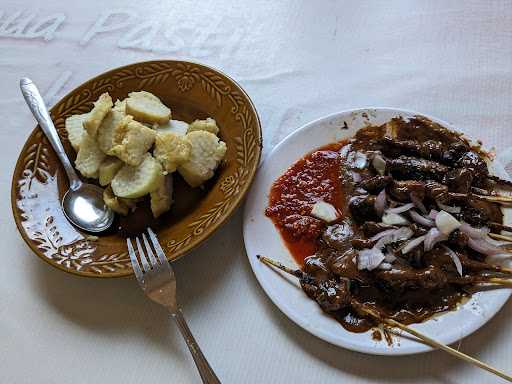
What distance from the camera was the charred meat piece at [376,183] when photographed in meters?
2.15

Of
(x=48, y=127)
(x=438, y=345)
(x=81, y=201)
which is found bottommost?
(x=438, y=345)

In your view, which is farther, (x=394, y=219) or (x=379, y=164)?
(x=379, y=164)

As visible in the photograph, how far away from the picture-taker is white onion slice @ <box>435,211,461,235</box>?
6.36ft

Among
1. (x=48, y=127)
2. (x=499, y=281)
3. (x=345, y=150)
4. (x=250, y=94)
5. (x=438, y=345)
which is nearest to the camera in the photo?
(x=438, y=345)

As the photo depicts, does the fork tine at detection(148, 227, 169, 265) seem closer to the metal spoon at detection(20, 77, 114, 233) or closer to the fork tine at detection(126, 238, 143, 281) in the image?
the fork tine at detection(126, 238, 143, 281)

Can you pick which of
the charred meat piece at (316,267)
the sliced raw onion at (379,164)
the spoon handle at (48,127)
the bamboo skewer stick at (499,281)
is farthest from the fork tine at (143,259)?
the bamboo skewer stick at (499,281)

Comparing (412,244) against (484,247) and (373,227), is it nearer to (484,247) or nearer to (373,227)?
(373,227)

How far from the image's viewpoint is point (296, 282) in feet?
6.57

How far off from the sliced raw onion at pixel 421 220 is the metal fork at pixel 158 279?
101 centimetres

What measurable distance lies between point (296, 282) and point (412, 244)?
0.48m

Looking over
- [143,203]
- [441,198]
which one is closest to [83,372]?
[143,203]

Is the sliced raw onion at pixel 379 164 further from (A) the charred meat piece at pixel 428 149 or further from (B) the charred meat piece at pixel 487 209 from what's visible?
(B) the charred meat piece at pixel 487 209

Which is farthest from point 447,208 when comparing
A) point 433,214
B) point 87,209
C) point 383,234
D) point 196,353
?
point 87,209

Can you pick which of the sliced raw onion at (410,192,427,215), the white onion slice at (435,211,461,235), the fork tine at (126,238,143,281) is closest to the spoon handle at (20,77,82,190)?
the fork tine at (126,238,143,281)
